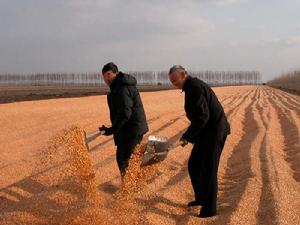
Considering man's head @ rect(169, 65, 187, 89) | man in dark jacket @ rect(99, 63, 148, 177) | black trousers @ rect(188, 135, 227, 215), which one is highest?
man's head @ rect(169, 65, 187, 89)

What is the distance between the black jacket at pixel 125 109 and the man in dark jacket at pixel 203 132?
18.5 inches

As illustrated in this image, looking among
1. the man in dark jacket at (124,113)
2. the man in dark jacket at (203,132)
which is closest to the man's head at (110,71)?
the man in dark jacket at (124,113)

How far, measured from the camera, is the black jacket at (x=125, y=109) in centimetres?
491

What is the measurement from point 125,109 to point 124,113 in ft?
0.13

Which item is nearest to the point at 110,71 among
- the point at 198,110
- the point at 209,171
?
the point at 198,110

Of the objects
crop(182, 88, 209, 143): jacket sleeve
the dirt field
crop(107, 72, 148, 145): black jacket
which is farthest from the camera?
crop(107, 72, 148, 145): black jacket

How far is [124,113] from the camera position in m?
4.88

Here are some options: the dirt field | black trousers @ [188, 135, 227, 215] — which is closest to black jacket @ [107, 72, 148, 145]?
the dirt field

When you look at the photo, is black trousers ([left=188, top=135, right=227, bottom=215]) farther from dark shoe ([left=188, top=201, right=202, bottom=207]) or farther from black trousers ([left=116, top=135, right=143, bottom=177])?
black trousers ([left=116, top=135, right=143, bottom=177])

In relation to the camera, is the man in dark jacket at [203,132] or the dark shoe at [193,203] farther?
the dark shoe at [193,203]

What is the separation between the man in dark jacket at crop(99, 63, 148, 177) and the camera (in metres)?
4.91

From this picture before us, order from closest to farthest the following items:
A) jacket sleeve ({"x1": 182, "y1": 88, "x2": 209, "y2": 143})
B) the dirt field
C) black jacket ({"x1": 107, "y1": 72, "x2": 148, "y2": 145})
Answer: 1. jacket sleeve ({"x1": 182, "y1": 88, "x2": 209, "y2": 143})
2. the dirt field
3. black jacket ({"x1": 107, "y1": 72, "x2": 148, "y2": 145})

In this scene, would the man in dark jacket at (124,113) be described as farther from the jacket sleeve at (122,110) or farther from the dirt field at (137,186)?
the dirt field at (137,186)

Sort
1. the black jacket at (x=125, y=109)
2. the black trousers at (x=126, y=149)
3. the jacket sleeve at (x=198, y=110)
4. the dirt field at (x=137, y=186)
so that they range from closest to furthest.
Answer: the jacket sleeve at (x=198, y=110), the dirt field at (x=137, y=186), the black jacket at (x=125, y=109), the black trousers at (x=126, y=149)
